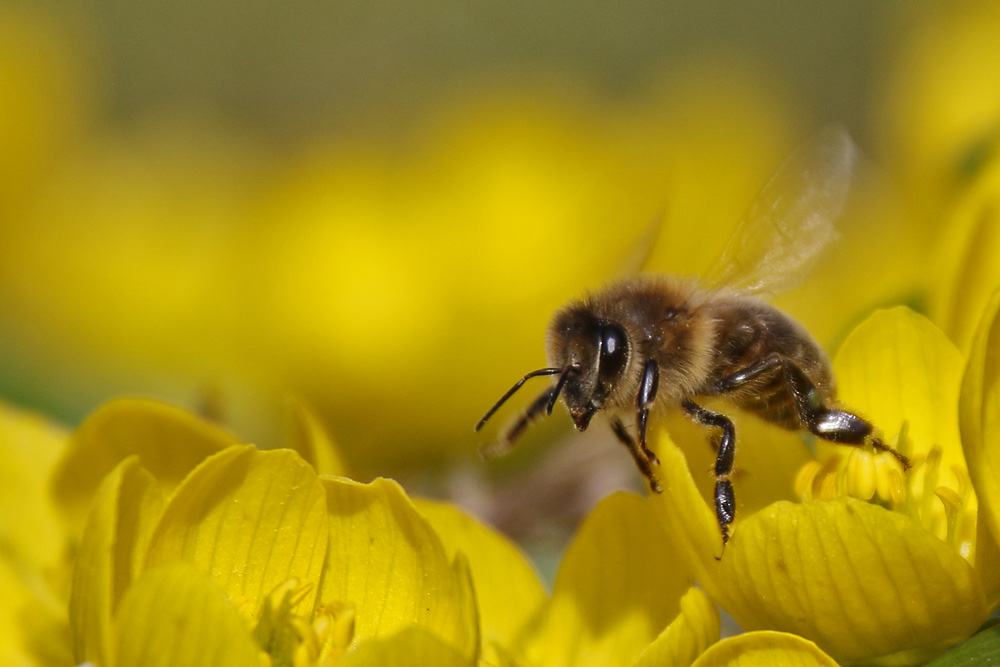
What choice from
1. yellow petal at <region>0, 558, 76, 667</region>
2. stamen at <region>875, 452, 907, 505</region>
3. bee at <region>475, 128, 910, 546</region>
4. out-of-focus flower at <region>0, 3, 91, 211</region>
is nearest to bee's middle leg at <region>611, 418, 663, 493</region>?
bee at <region>475, 128, 910, 546</region>

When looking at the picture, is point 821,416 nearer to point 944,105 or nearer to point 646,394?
point 646,394

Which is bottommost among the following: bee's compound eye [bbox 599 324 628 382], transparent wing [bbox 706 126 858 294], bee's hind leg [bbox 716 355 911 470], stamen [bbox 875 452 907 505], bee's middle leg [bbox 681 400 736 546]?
stamen [bbox 875 452 907 505]

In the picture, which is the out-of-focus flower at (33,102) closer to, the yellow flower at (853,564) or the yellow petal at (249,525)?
the yellow petal at (249,525)

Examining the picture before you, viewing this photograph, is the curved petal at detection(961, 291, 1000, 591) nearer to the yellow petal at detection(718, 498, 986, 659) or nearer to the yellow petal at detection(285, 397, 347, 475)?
the yellow petal at detection(718, 498, 986, 659)

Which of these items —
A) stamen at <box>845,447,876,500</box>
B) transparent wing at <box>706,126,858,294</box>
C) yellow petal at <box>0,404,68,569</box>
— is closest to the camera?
stamen at <box>845,447,876,500</box>

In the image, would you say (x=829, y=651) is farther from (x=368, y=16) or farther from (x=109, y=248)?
(x=368, y=16)

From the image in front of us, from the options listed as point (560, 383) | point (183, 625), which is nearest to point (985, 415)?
point (560, 383)
